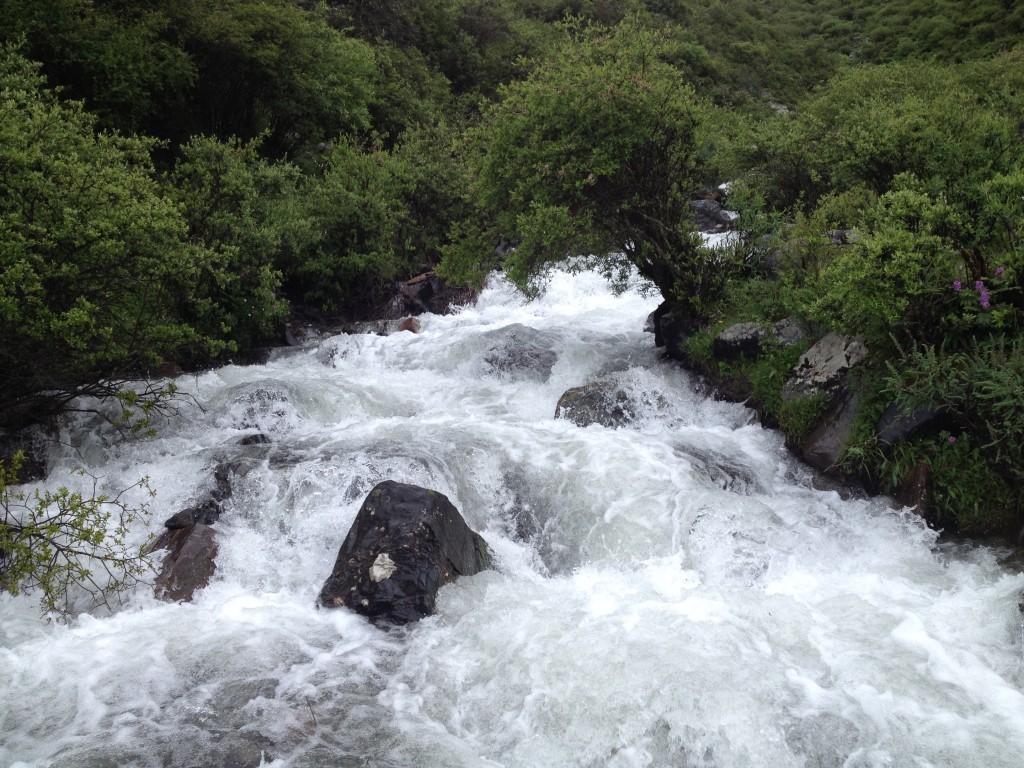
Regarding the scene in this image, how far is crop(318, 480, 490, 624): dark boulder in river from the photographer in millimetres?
7219

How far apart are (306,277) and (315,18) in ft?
50.6

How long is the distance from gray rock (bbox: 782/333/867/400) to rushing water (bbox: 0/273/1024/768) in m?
0.95

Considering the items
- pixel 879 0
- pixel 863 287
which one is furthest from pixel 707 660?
pixel 879 0

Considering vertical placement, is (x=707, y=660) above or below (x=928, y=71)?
below

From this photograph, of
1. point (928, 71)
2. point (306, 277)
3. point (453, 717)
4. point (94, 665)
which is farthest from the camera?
point (928, 71)

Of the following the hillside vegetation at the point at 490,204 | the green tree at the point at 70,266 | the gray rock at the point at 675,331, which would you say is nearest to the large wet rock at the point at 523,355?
the hillside vegetation at the point at 490,204

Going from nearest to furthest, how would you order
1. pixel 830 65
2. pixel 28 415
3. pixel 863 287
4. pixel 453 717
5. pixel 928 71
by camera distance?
pixel 453 717 → pixel 863 287 → pixel 28 415 → pixel 928 71 → pixel 830 65

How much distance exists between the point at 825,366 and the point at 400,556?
682cm

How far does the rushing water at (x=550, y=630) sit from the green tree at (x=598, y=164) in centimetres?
378

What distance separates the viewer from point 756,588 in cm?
762

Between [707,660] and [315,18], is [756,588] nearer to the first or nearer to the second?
[707,660]

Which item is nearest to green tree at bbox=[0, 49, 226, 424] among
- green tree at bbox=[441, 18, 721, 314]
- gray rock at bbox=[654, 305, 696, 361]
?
green tree at bbox=[441, 18, 721, 314]

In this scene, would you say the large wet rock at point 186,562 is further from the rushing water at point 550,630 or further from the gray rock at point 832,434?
the gray rock at point 832,434

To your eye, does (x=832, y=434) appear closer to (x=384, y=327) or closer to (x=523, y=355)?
(x=523, y=355)
